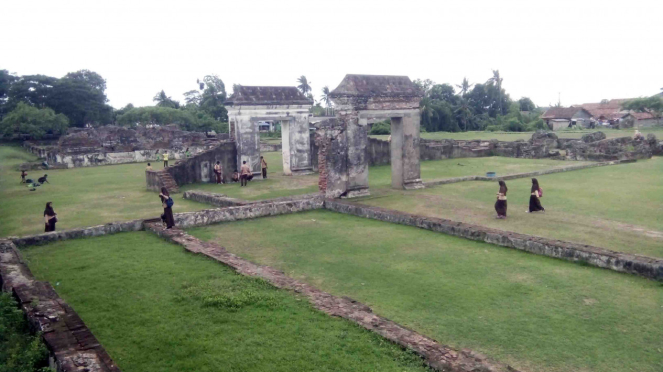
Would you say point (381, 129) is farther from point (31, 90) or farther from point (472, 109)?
point (31, 90)

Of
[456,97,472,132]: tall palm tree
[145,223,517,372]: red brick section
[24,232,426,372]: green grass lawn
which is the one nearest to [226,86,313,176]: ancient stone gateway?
[145,223,517,372]: red brick section

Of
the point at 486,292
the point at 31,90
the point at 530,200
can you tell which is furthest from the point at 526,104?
the point at 486,292

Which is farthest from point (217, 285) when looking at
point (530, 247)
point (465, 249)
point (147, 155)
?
point (147, 155)

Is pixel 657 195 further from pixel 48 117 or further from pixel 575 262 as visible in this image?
pixel 48 117

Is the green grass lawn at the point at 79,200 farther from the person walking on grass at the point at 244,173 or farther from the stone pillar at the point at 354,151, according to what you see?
the stone pillar at the point at 354,151

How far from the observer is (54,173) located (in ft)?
78.2

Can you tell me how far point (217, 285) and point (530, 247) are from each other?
5.22 m

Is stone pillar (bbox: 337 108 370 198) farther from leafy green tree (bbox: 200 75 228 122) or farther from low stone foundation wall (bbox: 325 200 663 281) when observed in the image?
leafy green tree (bbox: 200 75 228 122)

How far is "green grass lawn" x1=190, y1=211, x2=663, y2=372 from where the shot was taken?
17.1 feet

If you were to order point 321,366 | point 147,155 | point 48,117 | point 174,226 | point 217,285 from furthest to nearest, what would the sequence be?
point 48,117, point 147,155, point 174,226, point 217,285, point 321,366

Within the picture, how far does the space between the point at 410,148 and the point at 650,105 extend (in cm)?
3720

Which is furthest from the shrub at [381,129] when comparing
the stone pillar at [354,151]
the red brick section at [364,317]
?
the red brick section at [364,317]

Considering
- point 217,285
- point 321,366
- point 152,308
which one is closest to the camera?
point 321,366

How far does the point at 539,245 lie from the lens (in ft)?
28.3
